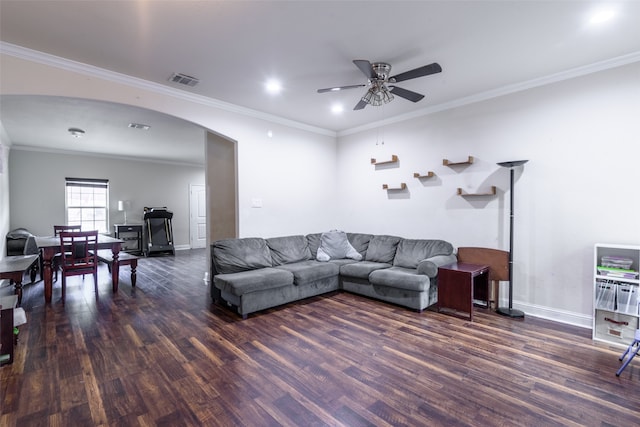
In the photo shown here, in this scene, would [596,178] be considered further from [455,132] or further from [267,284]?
[267,284]

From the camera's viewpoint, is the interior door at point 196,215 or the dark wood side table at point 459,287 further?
the interior door at point 196,215

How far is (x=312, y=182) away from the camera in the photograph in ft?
17.6

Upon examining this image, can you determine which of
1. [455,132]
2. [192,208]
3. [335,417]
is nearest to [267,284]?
[335,417]

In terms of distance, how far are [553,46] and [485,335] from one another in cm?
279

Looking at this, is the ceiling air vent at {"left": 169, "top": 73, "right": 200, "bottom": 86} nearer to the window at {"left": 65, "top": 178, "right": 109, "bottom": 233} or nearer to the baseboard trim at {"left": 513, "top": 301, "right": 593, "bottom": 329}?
the baseboard trim at {"left": 513, "top": 301, "right": 593, "bottom": 329}

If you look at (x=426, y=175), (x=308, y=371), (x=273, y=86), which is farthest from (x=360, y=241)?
(x=308, y=371)

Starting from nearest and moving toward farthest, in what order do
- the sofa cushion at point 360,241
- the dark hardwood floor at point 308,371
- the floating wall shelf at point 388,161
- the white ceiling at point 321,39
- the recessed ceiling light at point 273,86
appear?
the dark hardwood floor at point 308,371
the white ceiling at point 321,39
the recessed ceiling light at point 273,86
the floating wall shelf at point 388,161
the sofa cushion at point 360,241

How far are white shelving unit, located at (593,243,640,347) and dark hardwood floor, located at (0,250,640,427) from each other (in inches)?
7.6

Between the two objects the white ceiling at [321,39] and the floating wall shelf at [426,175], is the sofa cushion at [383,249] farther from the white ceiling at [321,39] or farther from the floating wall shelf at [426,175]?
the white ceiling at [321,39]

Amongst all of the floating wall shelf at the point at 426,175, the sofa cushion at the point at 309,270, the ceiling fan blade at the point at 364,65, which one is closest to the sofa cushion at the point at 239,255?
the sofa cushion at the point at 309,270

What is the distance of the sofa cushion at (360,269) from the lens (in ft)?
13.2

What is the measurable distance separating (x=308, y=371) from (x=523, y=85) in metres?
3.89

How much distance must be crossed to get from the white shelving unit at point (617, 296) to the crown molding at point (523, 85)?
1.80 metres

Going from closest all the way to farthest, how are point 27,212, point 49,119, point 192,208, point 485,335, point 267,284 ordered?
point 485,335, point 267,284, point 49,119, point 27,212, point 192,208
